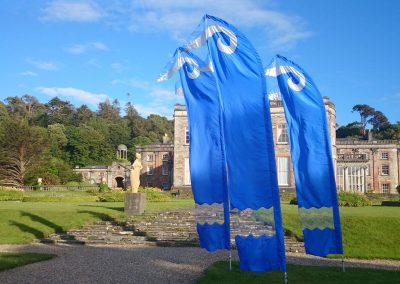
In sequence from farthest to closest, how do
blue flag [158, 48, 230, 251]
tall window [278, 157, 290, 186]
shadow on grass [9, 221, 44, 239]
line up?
tall window [278, 157, 290, 186] < shadow on grass [9, 221, 44, 239] < blue flag [158, 48, 230, 251]

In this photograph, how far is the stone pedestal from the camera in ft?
72.1

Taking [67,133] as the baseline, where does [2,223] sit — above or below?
below

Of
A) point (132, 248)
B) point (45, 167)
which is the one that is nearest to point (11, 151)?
point (45, 167)

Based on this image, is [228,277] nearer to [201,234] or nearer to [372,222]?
[201,234]

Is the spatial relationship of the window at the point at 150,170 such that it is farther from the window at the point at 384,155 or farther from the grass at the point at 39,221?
the grass at the point at 39,221

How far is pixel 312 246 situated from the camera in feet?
36.1

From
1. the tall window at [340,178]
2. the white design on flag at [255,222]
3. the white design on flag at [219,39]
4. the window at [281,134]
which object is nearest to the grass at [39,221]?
the white design on flag at [255,222]

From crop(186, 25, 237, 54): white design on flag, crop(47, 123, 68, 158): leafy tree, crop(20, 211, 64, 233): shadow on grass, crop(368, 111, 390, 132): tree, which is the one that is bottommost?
crop(20, 211, 64, 233): shadow on grass

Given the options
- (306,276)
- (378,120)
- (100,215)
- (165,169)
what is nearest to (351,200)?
(100,215)

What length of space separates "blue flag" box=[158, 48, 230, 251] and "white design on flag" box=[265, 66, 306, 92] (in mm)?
1643

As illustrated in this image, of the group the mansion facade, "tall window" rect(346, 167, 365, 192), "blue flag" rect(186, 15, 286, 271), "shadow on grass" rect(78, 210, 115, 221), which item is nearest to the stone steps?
"shadow on grass" rect(78, 210, 115, 221)

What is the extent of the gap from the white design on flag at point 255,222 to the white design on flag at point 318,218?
2551mm

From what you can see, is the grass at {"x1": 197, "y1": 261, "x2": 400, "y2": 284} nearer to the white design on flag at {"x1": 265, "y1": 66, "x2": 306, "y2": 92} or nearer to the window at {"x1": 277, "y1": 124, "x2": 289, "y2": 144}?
the white design on flag at {"x1": 265, "y1": 66, "x2": 306, "y2": 92}

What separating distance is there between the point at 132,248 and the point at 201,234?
21.5 ft
